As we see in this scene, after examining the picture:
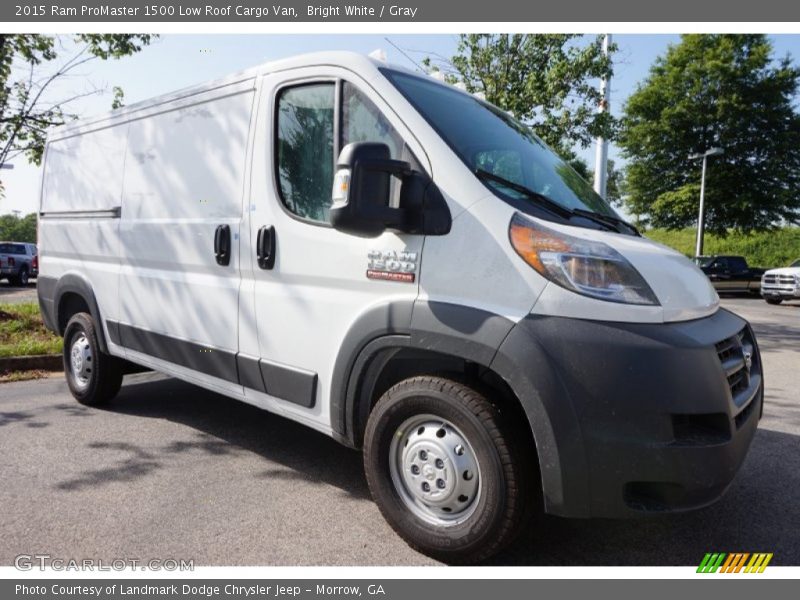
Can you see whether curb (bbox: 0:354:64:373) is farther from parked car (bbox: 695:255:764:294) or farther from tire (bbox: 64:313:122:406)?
parked car (bbox: 695:255:764:294)

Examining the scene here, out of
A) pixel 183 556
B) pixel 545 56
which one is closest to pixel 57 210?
pixel 183 556

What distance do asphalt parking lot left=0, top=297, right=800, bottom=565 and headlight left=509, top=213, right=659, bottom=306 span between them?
1260 millimetres

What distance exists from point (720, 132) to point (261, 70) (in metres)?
31.3

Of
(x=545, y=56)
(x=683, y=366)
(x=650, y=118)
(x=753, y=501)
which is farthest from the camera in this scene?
(x=650, y=118)

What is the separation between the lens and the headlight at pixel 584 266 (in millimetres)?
2365

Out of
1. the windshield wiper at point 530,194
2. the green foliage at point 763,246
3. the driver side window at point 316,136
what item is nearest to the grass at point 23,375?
the driver side window at point 316,136

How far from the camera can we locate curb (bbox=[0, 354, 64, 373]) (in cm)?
Answer: 652

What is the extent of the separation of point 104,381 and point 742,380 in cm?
453

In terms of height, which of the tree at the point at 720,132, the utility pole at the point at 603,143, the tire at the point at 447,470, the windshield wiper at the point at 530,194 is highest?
the tree at the point at 720,132

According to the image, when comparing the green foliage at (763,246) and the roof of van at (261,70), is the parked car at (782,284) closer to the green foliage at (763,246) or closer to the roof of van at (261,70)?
the green foliage at (763,246)

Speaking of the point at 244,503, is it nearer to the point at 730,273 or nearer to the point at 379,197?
the point at 379,197

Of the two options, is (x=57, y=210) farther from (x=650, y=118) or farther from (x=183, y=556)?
(x=650, y=118)

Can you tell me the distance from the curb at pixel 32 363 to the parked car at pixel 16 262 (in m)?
18.8

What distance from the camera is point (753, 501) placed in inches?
132
